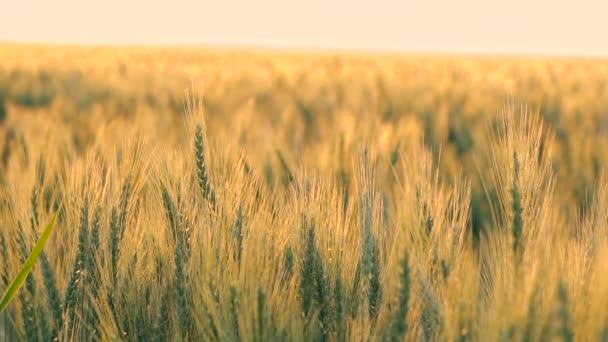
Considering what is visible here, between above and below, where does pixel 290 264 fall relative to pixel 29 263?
below

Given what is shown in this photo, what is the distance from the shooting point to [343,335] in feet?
3.91

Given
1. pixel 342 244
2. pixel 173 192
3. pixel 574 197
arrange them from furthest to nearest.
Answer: pixel 574 197 < pixel 173 192 < pixel 342 244

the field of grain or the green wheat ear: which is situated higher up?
the green wheat ear

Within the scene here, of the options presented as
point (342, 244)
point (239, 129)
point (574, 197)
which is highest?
point (342, 244)

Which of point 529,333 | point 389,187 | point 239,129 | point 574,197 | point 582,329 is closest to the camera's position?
point 529,333

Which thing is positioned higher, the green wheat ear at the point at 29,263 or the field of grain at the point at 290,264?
the green wheat ear at the point at 29,263

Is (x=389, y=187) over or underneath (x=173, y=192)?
underneath

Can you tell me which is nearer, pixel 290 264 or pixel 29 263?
pixel 29 263

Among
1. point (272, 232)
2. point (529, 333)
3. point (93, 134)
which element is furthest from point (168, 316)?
point (93, 134)

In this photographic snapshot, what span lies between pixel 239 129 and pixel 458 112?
2.18 meters

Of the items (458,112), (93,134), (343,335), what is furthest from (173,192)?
(458,112)

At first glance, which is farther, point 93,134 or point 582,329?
point 93,134

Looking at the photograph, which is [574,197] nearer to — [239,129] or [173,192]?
[239,129]

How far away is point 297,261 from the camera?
1296 millimetres
